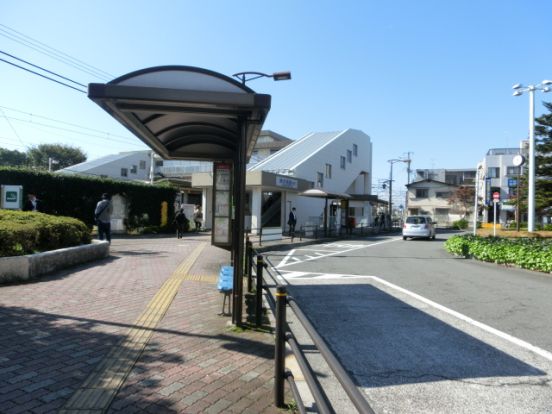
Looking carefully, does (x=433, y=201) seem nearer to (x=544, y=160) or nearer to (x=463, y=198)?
(x=463, y=198)

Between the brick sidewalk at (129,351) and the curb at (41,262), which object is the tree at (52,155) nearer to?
the curb at (41,262)

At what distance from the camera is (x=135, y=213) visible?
2491 cm

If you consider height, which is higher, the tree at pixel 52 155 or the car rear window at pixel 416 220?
the tree at pixel 52 155

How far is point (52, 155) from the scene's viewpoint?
2537 inches

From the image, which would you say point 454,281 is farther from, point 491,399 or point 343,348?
point 491,399

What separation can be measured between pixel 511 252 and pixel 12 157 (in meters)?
70.3

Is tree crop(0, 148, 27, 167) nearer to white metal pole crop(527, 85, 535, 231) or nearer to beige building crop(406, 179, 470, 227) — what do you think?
beige building crop(406, 179, 470, 227)

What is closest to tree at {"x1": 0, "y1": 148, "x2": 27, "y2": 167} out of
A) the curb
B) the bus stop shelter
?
the curb

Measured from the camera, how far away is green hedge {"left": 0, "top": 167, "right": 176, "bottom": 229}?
20359mm

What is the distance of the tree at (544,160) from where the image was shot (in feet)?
115

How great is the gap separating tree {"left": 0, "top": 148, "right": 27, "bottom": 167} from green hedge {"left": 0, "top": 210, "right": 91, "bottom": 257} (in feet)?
204

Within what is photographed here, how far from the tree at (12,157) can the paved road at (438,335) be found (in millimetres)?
67143

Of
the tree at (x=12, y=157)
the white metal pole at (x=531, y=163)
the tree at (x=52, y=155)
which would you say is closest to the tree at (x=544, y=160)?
the white metal pole at (x=531, y=163)

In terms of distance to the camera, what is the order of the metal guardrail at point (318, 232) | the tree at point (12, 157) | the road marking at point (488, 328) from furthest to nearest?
the tree at point (12, 157) < the metal guardrail at point (318, 232) < the road marking at point (488, 328)
